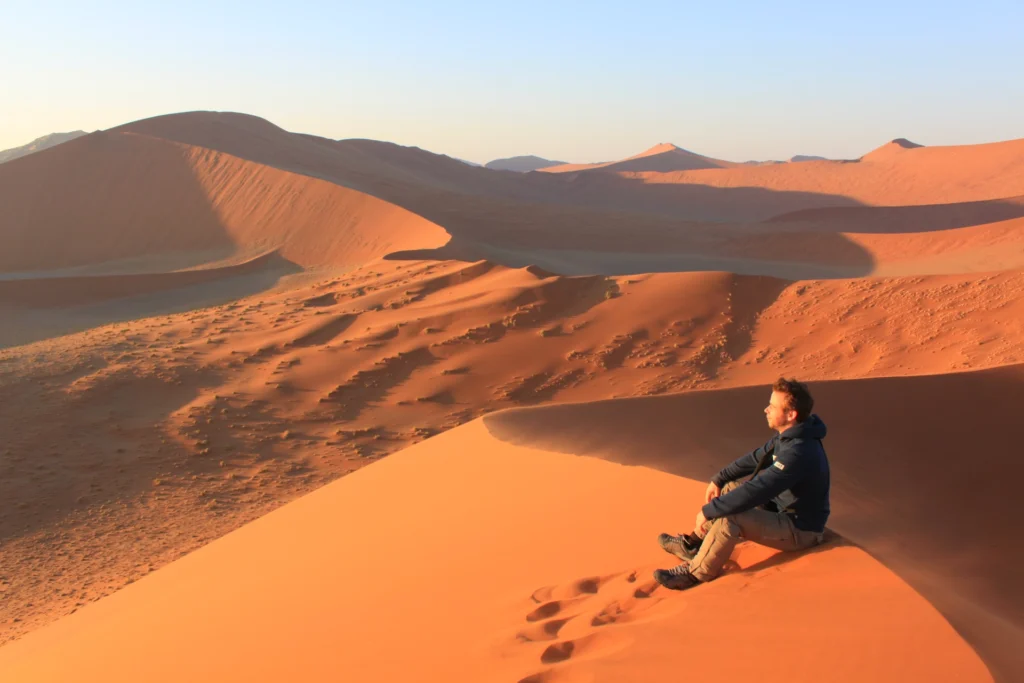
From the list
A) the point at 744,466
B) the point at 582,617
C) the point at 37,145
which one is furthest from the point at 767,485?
the point at 37,145

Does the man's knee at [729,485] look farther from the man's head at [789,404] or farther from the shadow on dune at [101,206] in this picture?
the shadow on dune at [101,206]

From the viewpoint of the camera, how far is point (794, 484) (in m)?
3.29

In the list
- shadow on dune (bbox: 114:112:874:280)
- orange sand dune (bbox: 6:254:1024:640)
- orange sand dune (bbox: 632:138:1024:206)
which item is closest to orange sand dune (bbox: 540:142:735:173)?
orange sand dune (bbox: 632:138:1024:206)

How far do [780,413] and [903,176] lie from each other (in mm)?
53498

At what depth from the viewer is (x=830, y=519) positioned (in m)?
4.30

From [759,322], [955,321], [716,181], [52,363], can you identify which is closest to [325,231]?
[52,363]

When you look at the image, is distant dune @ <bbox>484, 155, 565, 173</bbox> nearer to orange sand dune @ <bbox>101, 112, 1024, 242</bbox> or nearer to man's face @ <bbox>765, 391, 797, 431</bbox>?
orange sand dune @ <bbox>101, 112, 1024, 242</bbox>

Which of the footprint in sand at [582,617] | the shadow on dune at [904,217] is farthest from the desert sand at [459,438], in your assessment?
the shadow on dune at [904,217]

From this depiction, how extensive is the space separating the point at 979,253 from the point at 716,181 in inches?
1193

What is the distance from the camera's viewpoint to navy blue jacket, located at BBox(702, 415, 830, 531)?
10.7 ft

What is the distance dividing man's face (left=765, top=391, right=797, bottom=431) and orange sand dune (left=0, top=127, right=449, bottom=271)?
18706mm

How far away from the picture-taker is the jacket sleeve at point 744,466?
353cm

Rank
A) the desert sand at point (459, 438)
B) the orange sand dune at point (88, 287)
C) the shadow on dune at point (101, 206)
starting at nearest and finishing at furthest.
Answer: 1. the desert sand at point (459, 438)
2. the orange sand dune at point (88, 287)
3. the shadow on dune at point (101, 206)

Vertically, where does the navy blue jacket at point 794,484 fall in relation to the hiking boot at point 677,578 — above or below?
above
